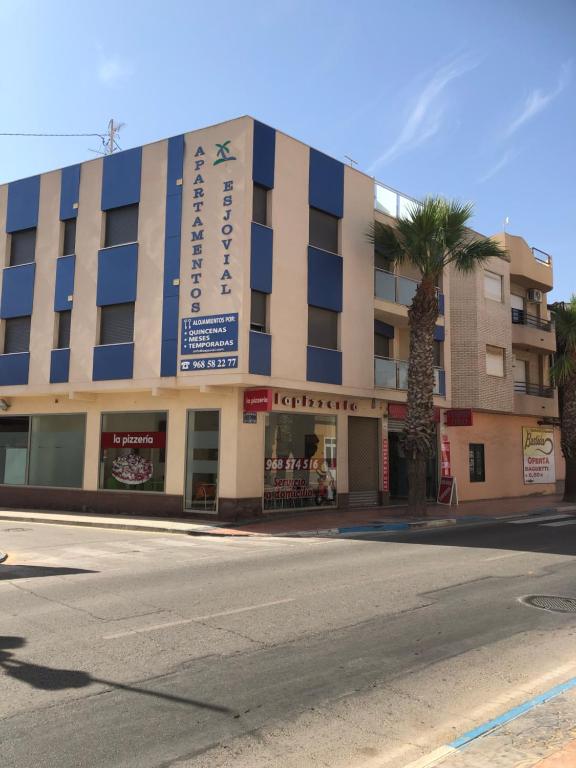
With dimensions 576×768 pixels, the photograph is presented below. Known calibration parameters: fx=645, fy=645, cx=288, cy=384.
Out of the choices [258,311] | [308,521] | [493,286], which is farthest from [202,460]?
[493,286]

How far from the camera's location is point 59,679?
5234 mm

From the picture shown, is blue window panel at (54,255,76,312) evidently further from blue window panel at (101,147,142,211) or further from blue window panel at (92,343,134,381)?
blue window panel at (92,343,134,381)

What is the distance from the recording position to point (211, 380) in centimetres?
1773

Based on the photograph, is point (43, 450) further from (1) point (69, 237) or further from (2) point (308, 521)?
(2) point (308, 521)

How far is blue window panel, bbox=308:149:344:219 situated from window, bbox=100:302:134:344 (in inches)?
265

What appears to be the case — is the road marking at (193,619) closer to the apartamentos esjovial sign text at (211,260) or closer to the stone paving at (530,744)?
the stone paving at (530,744)

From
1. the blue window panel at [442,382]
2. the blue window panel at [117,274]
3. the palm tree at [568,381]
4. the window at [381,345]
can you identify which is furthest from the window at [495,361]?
the blue window panel at [117,274]

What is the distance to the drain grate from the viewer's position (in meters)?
7.64

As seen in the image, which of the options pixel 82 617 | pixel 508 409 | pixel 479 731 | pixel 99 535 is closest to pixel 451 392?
pixel 508 409

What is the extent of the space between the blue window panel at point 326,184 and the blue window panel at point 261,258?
8.49 feet

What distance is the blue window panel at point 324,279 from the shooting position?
65.5ft

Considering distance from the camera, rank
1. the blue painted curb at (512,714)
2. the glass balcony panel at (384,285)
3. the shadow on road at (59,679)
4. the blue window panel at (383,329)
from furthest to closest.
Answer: the blue window panel at (383,329) → the glass balcony panel at (384,285) → the shadow on road at (59,679) → the blue painted curb at (512,714)

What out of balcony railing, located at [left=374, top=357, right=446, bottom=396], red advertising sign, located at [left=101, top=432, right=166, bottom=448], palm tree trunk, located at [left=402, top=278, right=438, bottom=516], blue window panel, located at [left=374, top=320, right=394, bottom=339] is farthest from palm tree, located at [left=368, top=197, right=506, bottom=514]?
red advertising sign, located at [left=101, top=432, right=166, bottom=448]

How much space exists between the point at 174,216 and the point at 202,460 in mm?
7339
